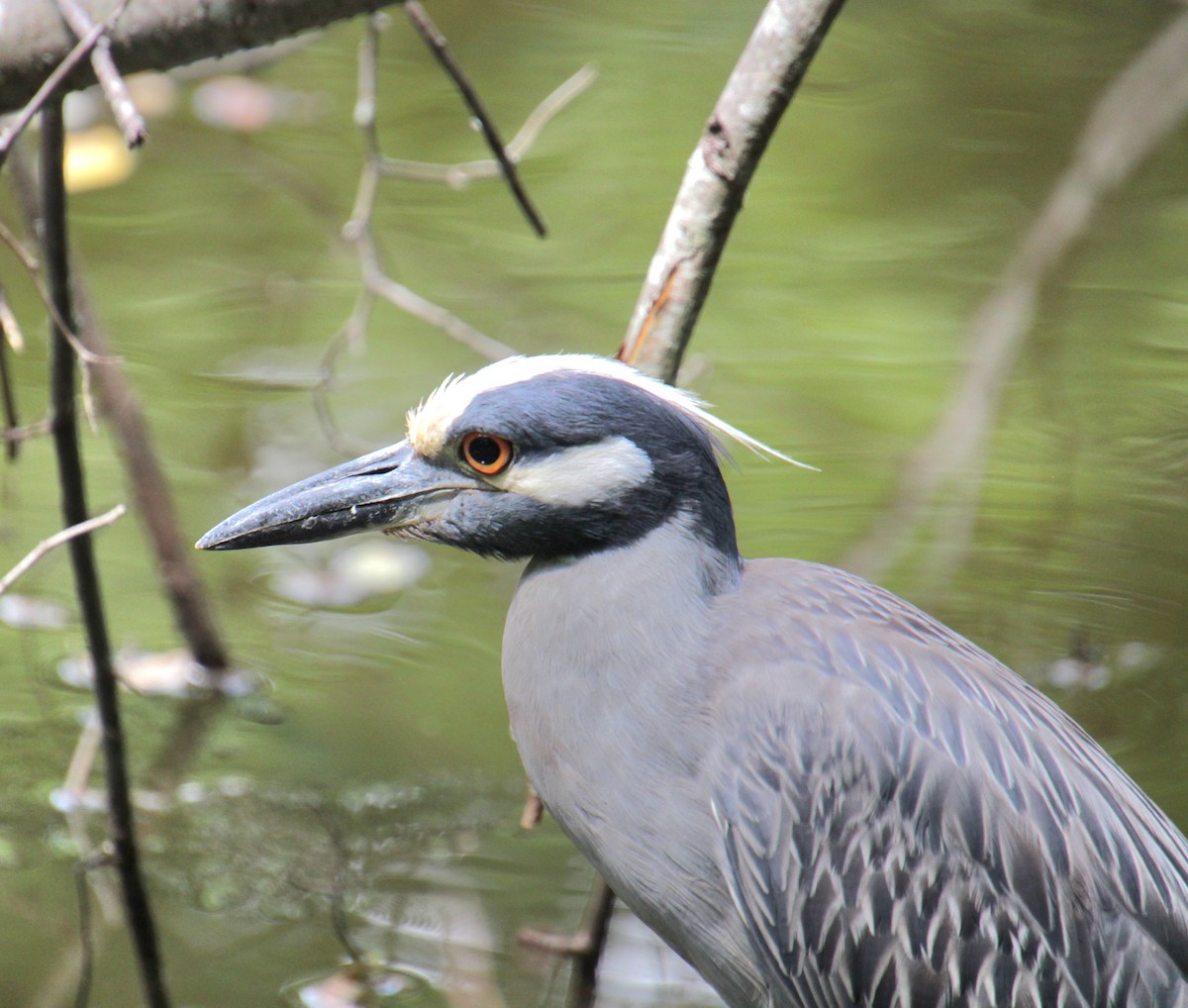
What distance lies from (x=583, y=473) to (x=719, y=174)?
0.90 metres

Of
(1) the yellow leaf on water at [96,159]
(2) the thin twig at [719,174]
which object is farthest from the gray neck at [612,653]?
(1) the yellow leaf on water at [96,159]

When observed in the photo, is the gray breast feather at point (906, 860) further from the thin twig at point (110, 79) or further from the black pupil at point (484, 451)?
the thin twig at point (110, 79)

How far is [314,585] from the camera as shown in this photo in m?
5.80

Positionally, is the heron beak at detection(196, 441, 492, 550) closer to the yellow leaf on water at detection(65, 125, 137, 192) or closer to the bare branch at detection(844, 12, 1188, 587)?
the bare branch at detection(844, 12, 1188, 587)

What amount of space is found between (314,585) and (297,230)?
2681mm

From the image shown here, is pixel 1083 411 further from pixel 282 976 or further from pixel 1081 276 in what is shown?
pixel 282 976

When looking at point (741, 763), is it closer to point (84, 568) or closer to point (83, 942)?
point (84, 568)

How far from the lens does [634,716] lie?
2930 millimetres

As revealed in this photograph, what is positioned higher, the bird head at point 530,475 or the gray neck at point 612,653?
the bird head at point 530,475

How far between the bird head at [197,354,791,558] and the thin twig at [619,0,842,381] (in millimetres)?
393

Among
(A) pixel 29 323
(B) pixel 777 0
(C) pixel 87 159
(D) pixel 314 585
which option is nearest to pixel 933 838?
(B) pixel 777 0

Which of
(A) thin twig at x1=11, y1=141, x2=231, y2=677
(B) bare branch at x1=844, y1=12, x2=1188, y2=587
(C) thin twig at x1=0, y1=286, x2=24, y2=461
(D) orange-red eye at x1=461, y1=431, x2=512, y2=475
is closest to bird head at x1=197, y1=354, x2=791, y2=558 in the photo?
(D) orange-red eye at x1=461, y1=431, x2=512, y2=475

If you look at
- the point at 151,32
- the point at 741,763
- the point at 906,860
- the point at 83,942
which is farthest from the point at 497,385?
the point at 83,942

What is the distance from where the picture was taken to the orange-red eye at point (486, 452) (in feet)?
9.71
